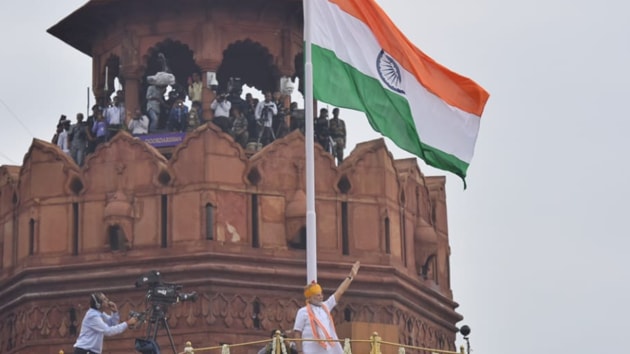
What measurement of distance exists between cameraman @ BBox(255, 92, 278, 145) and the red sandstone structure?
Result: 1156 millimetres

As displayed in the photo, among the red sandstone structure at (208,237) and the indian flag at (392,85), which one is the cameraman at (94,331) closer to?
the red sandstone structure at (208,237)

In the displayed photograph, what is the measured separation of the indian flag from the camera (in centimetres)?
3331

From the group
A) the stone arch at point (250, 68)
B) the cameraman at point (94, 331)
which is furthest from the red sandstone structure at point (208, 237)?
the cameraman at point (94, 331)

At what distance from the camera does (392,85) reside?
34.1m

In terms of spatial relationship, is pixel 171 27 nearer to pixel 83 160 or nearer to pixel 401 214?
pixel 83 160

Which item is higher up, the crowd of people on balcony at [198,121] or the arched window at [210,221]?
the crowd of people on balcony at [198,121]

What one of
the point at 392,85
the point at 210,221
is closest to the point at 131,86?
the point at 210,221

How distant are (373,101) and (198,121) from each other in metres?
5.14

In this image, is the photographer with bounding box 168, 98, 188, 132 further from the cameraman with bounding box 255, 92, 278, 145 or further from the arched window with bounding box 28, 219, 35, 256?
the arched window with bounding box 28, 219, 35, 256

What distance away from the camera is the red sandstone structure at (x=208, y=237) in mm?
35562

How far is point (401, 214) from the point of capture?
1471 inches

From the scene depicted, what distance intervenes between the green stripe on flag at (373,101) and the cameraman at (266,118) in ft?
14.2

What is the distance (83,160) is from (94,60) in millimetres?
3124

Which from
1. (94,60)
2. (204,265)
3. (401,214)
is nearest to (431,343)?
(401,214)
